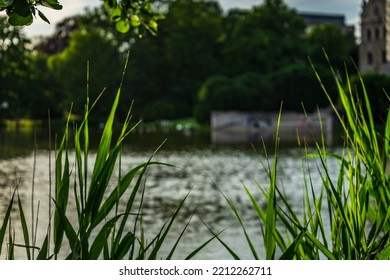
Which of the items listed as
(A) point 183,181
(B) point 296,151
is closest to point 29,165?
(A) point 183,181

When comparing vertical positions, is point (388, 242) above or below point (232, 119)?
above

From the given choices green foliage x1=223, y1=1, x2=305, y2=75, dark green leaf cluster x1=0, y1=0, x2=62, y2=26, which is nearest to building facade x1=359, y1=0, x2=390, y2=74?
dark green leaf cluster x1=0, y1=0, x2=62, y2=26

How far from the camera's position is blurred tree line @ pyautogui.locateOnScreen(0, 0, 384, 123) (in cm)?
4278

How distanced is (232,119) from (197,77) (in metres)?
8.18

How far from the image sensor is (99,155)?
66.7 inches

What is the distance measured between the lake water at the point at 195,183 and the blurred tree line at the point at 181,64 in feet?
31.1

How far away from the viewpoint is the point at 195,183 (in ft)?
61.7

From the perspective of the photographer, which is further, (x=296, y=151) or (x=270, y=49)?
(x=270, y=49)

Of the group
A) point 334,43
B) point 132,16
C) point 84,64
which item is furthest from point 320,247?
point 84,64

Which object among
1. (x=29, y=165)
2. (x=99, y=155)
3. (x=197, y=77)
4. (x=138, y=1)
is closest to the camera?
(x=99, y=155)

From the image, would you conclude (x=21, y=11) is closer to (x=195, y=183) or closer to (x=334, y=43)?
(x=195, y=183)

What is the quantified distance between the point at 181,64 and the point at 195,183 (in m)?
33.7

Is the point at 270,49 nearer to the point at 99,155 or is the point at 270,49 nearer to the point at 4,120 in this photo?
the point at 4,120

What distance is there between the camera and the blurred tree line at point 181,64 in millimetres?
42781
